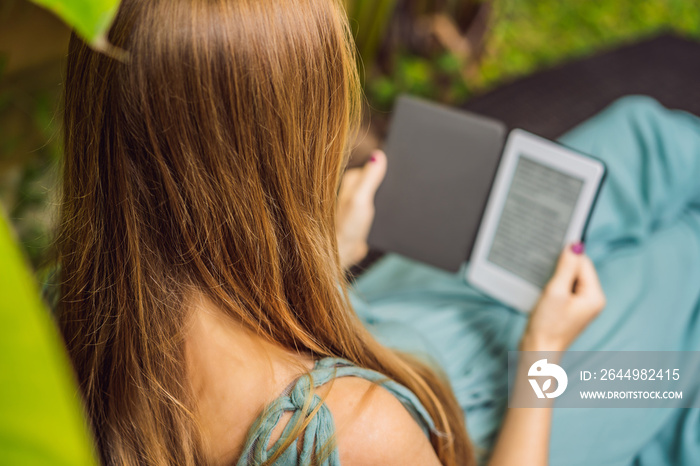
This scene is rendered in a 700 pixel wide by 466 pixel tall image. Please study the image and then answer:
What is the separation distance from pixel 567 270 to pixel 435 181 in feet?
0.97

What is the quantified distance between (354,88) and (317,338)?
276mm

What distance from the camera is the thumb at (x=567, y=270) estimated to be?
0.77 metres

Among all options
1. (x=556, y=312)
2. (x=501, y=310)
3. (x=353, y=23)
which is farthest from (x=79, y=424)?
(x=353, y=23)

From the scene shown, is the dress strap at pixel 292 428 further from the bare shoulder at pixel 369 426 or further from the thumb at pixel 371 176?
the thumb at pixel 371 176

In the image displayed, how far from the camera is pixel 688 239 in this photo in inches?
37.8

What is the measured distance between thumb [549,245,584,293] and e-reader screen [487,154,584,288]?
0.03 metres

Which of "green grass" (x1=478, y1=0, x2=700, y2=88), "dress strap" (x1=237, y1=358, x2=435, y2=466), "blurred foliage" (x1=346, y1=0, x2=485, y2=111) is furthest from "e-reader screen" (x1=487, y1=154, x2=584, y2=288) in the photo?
"green grass" (x1=478, y1=0, x2=700, y2=88)

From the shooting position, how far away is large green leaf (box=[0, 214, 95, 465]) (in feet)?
0.41

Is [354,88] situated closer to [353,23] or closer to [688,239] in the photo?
[688,239]

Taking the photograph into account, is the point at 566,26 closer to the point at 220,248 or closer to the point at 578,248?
the point at 578,248

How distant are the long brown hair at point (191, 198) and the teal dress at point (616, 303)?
24 centimetres

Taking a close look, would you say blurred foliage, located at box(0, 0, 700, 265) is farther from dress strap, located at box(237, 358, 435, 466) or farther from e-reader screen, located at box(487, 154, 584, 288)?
dress strap, located at box(237, 358, 435, 466)

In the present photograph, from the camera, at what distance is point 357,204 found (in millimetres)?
896

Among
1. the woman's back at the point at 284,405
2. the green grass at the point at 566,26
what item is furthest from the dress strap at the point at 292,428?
the green grass at the point at 566,26
